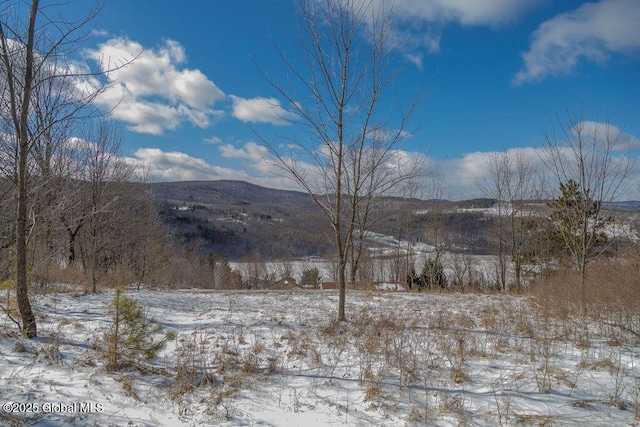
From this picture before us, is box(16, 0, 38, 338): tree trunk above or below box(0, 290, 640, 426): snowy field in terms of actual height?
above

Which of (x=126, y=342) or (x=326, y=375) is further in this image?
(x=326, y=375)

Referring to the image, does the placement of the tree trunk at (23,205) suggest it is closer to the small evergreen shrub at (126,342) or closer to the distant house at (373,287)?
the small evergreen shrub at (126,342)

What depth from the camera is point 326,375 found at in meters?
4.28

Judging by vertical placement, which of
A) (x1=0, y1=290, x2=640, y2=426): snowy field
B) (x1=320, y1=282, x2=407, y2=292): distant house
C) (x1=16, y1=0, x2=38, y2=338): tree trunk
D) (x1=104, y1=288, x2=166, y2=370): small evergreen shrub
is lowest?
(x1=320, y1=282, x2=407, y2=292): distant house

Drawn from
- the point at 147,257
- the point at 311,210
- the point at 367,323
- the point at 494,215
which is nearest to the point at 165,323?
the point at 367,323

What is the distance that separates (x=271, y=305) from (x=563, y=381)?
621 centimetres

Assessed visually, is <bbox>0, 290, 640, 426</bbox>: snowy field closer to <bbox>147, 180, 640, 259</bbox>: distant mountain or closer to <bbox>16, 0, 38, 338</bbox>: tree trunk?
<bbox>16, 0, 38, 338</bbox>: tree trunk

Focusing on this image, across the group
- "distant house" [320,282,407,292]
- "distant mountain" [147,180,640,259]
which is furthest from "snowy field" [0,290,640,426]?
"distant house" [320,282,407,292]

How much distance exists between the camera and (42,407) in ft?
10.7

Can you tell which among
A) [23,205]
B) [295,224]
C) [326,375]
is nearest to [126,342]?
[326,375]

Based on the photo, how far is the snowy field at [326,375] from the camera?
3330mm

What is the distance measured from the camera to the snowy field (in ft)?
10.9

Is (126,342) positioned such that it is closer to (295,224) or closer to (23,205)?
(23,205)

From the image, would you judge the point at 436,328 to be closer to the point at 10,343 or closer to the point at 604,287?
the point at 604,287
